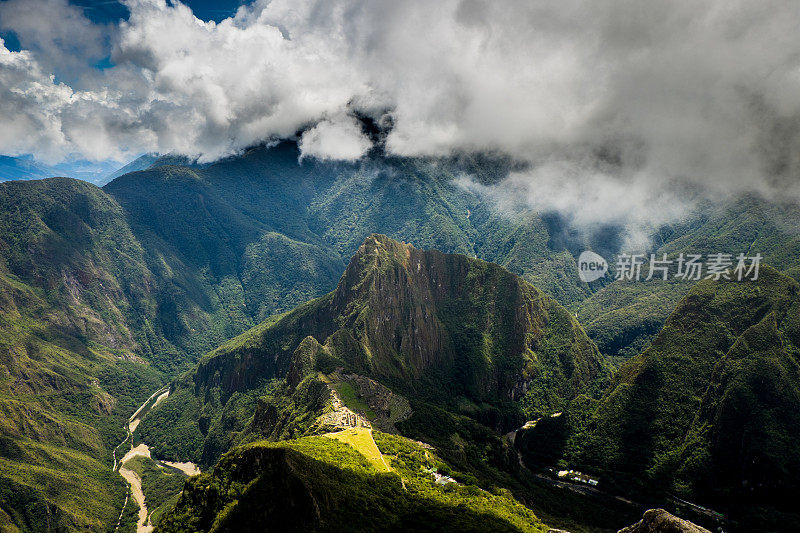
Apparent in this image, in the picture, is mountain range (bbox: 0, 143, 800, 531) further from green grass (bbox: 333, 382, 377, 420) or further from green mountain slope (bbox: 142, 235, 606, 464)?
green mountain slope (bbox: 142, 235, 606, 464)

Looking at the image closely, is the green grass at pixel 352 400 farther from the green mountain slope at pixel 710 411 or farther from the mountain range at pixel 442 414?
the green mountain slope at pixel 710 411

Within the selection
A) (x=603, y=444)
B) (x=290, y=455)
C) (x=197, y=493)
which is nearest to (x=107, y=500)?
(x=197, y=493)

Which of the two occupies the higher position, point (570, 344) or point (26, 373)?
point (570, 344)

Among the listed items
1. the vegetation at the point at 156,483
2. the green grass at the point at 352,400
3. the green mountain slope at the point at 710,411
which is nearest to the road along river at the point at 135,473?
the vegetation at the point at 156,483

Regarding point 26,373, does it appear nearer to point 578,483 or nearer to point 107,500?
point 107,500

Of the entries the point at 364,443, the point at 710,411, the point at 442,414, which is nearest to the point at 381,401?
the point at 442,414

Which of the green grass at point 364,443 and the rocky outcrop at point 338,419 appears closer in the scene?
the green grass at point 364,443

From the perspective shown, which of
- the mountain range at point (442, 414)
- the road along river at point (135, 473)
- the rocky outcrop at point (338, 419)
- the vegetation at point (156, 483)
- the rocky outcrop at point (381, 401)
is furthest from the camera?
the vegetation at point (156, 483)

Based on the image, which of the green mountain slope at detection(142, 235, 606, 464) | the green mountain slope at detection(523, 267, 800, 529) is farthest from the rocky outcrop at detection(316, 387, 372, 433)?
the green mountain slope at detection(523, 267, 800, 529)
